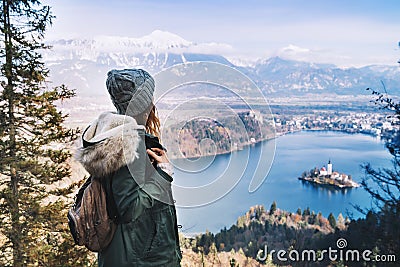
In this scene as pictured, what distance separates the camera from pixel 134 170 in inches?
37.4

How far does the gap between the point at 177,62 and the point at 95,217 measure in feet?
1.81

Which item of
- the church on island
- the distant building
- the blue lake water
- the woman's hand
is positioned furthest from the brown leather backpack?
the distant building

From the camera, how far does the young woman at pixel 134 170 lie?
0.95m

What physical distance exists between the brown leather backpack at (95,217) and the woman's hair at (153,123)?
19cm

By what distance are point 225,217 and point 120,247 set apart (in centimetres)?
196

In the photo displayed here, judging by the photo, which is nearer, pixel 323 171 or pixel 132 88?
pixel 132 88

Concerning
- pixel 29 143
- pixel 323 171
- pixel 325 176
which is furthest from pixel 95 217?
pixel 323 171

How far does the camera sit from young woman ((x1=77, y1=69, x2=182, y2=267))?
0.95m

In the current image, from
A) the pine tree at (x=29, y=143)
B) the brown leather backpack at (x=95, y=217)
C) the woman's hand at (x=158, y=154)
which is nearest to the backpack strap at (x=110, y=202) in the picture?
the brown leather backpack at (x=95, y=217)

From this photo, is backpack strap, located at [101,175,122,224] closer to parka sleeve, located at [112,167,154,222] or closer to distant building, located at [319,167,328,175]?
parka sleeve, located at [112,167,154,222]

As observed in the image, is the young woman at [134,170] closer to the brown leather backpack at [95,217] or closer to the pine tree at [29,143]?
the brown leather backpack at [95,217]

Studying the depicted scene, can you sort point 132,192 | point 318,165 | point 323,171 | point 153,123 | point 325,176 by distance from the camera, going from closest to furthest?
point 132,192
point 153,123
point 325,176
point 323,171
point 318,165

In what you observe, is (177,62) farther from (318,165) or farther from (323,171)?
(318,165)

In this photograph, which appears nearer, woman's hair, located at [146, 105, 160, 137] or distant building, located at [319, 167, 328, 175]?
woman's hair, located at [146, 105, 160, 137]
